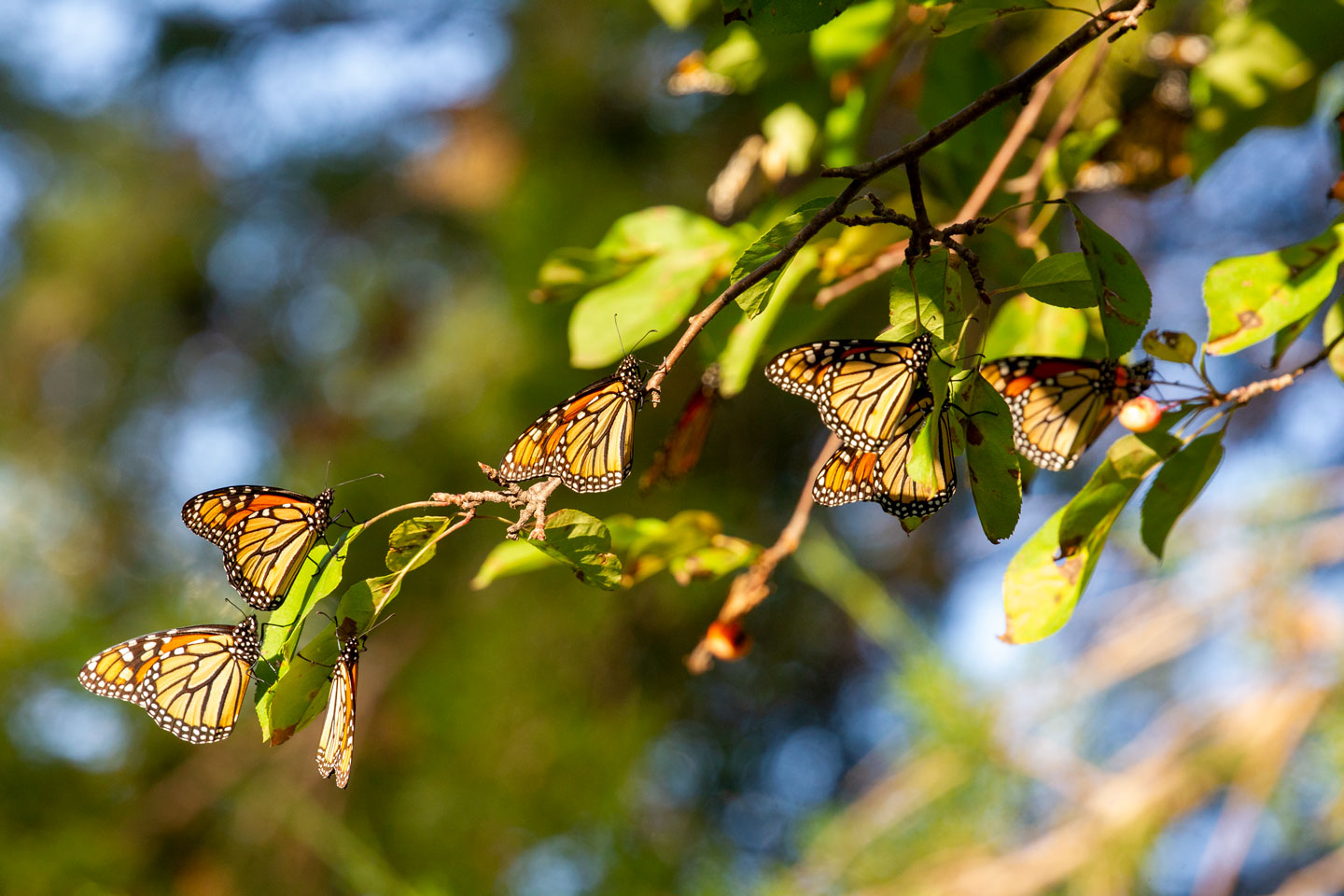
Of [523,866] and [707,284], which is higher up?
[707,284]

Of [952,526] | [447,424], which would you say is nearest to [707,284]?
[447,424]

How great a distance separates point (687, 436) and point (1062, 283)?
46cm

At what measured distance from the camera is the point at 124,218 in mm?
3686

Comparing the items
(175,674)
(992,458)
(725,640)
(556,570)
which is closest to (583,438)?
(725,640)

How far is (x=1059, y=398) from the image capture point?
722 mm

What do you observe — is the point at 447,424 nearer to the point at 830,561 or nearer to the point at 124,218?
the point at 830,561

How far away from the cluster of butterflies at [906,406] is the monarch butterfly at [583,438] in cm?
13

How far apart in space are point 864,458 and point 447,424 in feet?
6.39

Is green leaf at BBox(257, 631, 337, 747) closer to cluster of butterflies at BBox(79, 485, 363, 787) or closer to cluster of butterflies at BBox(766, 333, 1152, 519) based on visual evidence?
cluster of butterflies at BBox(79, 485, 363, 787)

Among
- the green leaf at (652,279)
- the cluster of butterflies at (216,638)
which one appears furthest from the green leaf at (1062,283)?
the cluster of butterflies at (216,638)

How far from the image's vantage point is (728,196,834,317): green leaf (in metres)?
0.55

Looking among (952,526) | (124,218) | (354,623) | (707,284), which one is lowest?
(354,623)

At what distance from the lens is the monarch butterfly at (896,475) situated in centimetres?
A: 58

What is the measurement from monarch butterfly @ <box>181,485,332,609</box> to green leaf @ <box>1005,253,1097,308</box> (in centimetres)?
61
